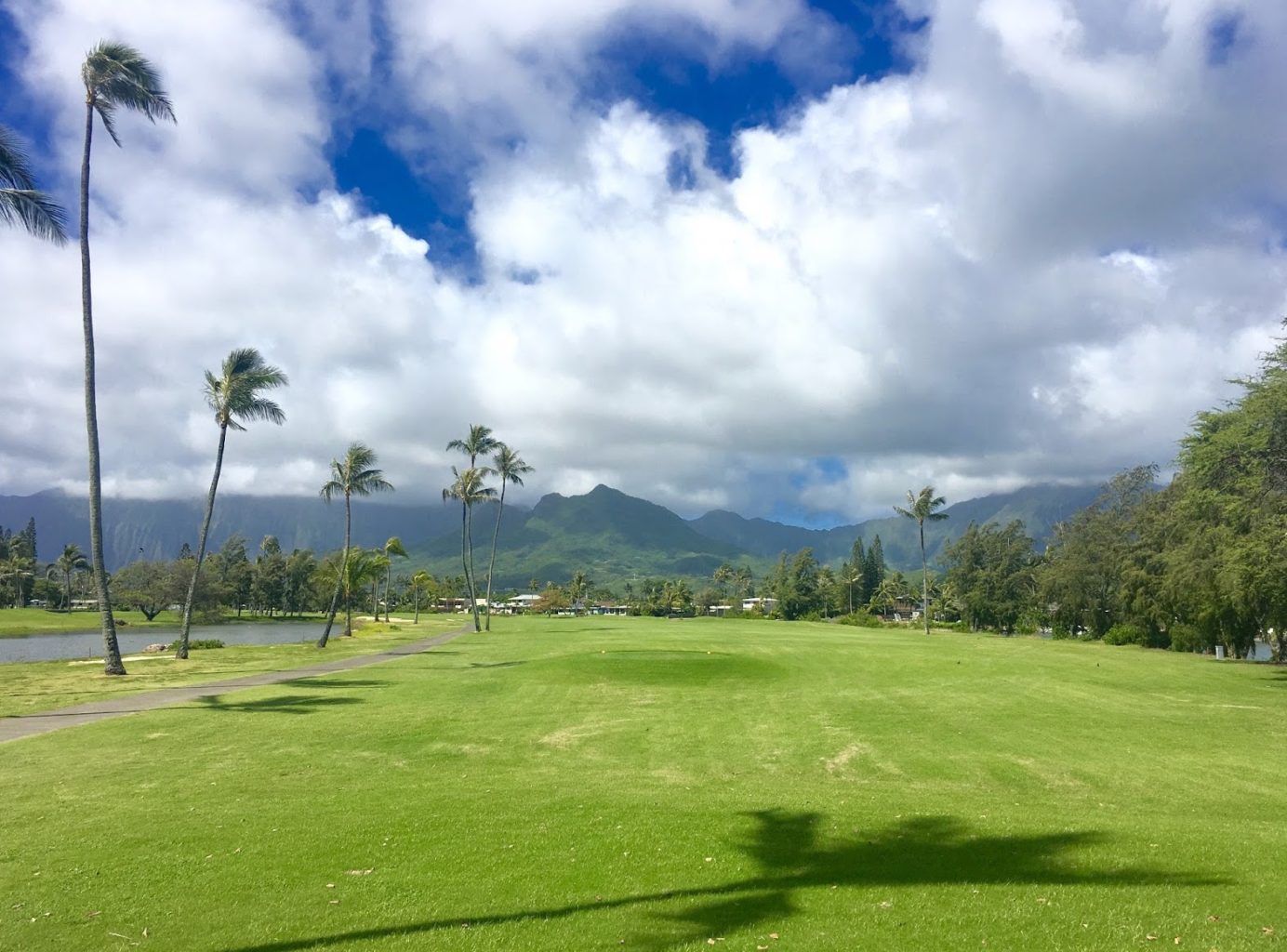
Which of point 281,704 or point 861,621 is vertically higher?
point 281,704

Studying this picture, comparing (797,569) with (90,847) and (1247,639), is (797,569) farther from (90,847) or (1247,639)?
(90,847)

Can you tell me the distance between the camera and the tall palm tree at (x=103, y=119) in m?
29.6

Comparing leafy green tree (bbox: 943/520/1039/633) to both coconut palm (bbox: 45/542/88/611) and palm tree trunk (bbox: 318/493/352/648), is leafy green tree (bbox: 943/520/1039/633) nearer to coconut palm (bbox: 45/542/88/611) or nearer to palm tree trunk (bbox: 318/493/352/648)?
palm tree trunk (bbox: 318/493/352/648)

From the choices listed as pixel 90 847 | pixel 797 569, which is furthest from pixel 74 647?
pixel 797 569

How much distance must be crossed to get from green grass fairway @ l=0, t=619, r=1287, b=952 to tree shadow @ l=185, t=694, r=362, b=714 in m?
0.19

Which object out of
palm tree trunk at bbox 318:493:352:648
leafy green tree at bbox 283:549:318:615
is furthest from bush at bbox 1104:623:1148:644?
leafy green tree at bbox 283:549:318:615

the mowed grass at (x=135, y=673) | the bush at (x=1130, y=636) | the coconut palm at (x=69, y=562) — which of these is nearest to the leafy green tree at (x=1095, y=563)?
the bush at (x=1130, y=636)

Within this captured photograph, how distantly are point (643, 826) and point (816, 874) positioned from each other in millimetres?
2558

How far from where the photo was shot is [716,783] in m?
14.2

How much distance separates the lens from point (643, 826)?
10234 millimetres

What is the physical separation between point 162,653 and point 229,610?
98.6 meters

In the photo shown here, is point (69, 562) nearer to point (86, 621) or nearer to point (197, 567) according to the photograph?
point (86, 621)

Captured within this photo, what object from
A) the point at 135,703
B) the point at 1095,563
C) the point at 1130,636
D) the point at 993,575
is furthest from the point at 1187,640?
the point at 135,703

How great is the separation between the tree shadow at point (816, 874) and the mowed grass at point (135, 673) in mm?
18902
